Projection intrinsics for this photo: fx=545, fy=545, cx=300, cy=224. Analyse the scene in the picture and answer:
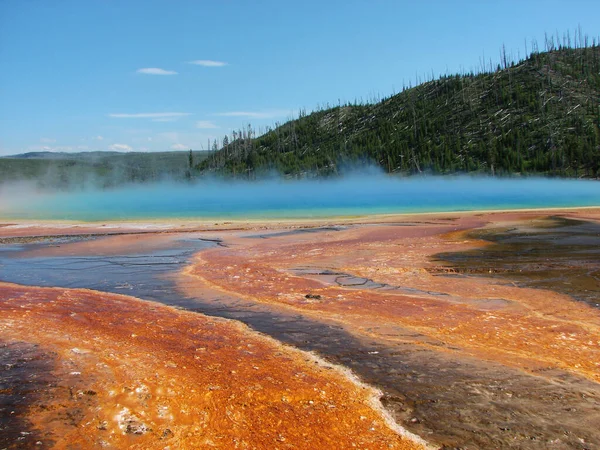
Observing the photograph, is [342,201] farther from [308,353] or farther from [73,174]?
[73,174]

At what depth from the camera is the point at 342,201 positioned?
62000mm

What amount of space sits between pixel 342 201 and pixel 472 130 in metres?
58.4

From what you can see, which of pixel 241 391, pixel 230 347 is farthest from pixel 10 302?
pixel 241 391

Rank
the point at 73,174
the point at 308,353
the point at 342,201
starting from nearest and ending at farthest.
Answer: the point at 308,353 → the point at 342,201 → the point at 73,174

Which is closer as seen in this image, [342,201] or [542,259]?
[542,259]

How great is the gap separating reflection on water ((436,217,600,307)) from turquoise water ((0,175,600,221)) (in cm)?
2112

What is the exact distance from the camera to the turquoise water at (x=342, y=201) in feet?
157

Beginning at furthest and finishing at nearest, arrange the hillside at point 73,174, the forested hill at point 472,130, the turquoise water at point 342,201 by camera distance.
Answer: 1. the hillside at point 73,174
2. the forested hill at point 472,130
3. the turquoise water at point 342,201

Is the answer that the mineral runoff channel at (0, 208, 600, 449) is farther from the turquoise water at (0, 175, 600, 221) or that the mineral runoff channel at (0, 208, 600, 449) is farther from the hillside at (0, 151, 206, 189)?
the hillside at (0, 151, 206, 189)

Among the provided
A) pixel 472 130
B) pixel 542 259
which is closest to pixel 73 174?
pixel 472 130

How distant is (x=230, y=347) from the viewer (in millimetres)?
8656

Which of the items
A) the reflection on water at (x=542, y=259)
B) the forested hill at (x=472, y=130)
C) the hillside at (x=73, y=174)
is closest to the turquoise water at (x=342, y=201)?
the forested hill at (x=472, y=130)

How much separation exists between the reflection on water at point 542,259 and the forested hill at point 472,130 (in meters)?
67.6

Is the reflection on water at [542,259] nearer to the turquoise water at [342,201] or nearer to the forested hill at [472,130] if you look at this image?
the turquoise water at [342,201]
